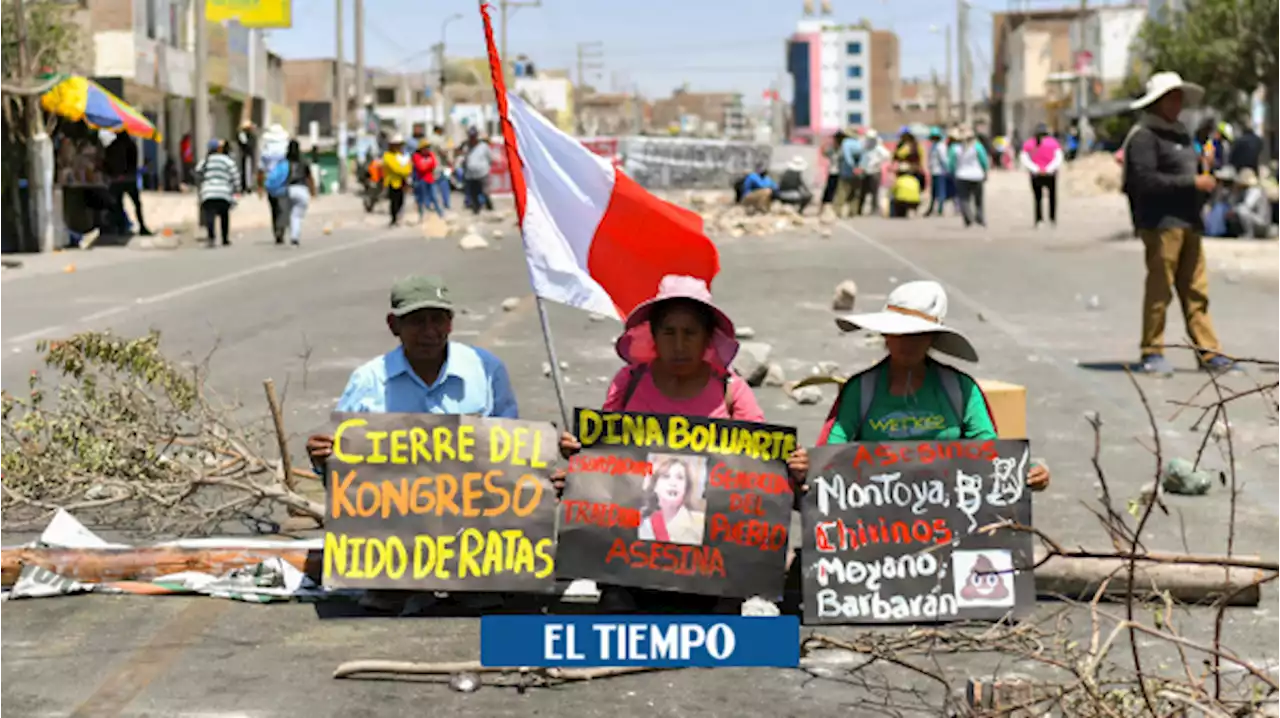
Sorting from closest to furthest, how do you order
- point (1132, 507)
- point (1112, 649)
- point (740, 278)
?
point (1132, 507) < point (1112, 649) < point (740, 278)

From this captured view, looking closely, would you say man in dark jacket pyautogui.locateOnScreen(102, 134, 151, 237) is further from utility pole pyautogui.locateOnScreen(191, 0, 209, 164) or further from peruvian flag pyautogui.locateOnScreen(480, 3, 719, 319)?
peruvian flag pyautogui.locateOnScreen(480, 3, 719, 319)

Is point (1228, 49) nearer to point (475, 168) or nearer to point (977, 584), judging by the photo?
point (475, 168)

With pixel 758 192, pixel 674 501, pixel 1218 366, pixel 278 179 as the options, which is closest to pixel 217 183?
pixel 278 179

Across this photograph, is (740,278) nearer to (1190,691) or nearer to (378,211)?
(1190,691)

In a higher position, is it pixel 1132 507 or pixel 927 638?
pixel 1132 507

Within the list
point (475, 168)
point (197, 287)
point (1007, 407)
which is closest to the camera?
point (1007, 407)

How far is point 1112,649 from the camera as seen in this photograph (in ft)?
19.0

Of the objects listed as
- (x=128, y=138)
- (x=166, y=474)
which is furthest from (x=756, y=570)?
(x=128, y=138)

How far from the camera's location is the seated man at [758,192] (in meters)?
40.2

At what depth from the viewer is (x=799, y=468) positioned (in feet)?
19.4

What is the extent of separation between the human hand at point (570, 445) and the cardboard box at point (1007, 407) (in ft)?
9.93

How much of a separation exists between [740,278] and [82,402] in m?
15.0

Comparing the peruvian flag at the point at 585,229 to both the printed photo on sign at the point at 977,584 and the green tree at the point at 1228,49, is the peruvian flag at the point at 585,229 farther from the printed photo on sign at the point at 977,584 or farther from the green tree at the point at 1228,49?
the green tree at the point at 1228,49

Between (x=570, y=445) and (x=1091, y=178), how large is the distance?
51.8 meters
